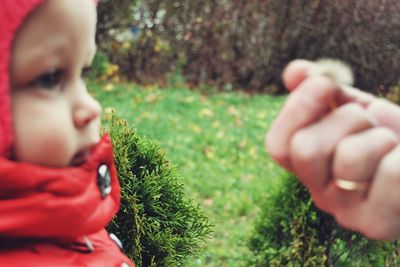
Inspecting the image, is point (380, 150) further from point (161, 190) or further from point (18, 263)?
point (161, 190)

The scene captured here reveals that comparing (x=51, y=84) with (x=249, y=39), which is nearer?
(x=51, y=84)

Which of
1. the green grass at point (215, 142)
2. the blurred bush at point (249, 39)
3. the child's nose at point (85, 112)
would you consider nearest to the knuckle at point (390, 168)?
the child's nose at point (85, 112)

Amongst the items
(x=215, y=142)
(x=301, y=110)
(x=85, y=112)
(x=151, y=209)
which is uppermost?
(x=301, y=110)

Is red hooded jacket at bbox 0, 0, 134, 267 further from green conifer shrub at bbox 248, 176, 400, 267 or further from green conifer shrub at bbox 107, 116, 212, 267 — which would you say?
green conifer shrub at bbox 248, 176, 400, 267

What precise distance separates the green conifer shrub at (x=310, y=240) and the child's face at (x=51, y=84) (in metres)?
1.96

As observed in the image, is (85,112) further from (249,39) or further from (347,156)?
(249,39)

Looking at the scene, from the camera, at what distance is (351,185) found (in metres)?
1.02

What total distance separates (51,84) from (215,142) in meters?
6.12

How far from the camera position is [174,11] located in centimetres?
972

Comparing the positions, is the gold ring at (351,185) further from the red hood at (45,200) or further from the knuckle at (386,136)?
the red hood at (45,200)

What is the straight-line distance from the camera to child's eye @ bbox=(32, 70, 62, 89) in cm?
142

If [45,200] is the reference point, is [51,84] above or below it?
above

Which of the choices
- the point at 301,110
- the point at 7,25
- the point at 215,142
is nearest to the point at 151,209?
the point at 7,25

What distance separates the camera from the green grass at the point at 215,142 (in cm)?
590
